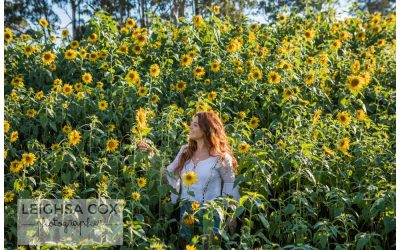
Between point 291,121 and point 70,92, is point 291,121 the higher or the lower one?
the lower one

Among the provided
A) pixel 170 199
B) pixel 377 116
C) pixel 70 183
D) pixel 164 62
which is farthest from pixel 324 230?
pixel 164 62

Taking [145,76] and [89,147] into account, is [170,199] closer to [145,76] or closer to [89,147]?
[89,147]

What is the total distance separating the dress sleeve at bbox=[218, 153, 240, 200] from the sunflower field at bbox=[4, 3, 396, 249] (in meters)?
0.08

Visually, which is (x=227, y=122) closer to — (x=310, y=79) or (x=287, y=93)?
(x=287, y=93)

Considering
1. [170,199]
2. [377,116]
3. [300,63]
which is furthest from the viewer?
[300,63]

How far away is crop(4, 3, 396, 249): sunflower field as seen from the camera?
3.37m

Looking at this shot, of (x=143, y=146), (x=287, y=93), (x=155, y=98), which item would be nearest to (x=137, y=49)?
(x=155, y=98)

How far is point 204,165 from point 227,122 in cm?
132

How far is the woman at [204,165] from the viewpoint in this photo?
351cm

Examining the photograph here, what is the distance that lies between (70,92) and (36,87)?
1.07 metres

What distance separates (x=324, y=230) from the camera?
3123mm

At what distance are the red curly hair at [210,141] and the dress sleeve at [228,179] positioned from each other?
0.15 feet

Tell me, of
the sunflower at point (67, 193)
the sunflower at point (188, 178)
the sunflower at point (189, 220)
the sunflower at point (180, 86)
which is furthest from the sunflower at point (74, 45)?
the sunflower at point (189, 220)

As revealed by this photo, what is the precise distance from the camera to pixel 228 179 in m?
3.51
